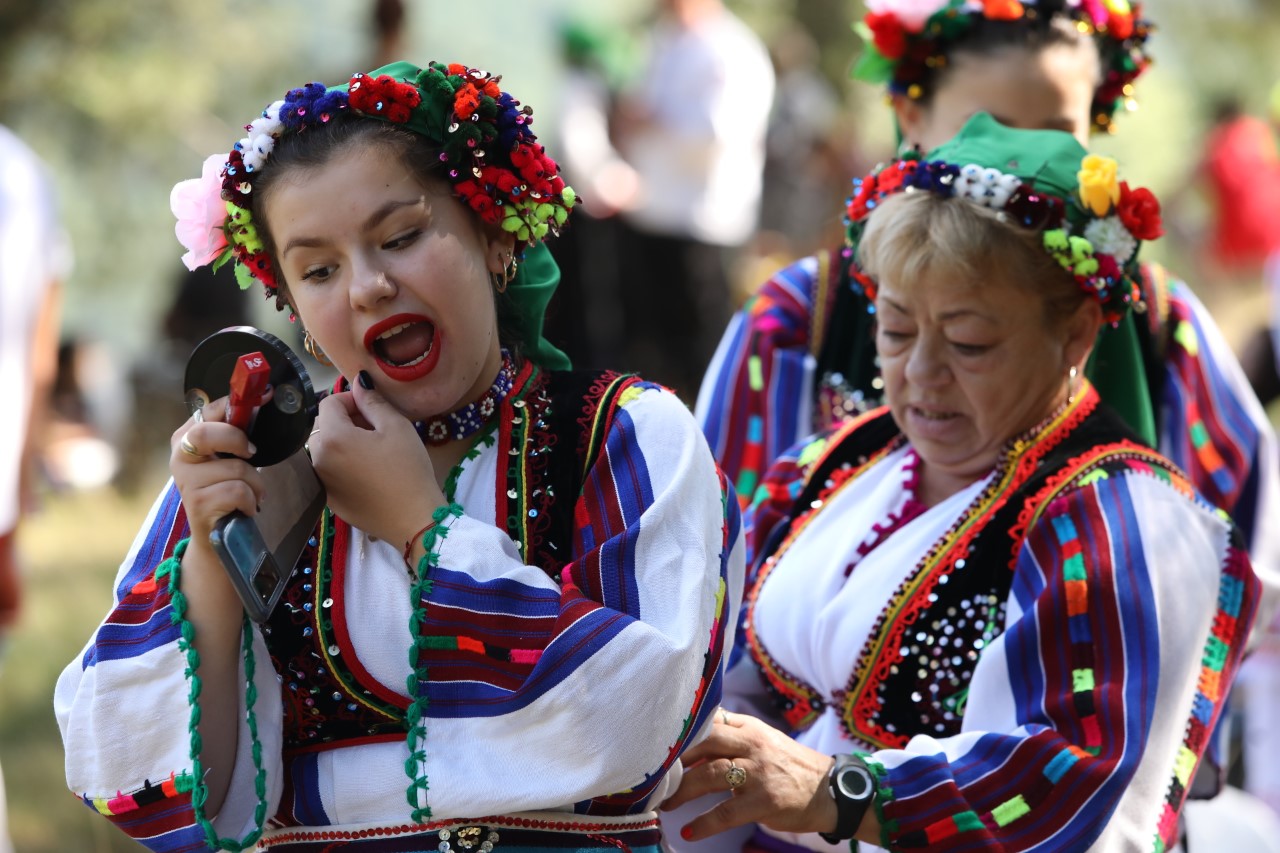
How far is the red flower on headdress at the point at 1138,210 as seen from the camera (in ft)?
8.73

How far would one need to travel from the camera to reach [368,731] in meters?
2.13

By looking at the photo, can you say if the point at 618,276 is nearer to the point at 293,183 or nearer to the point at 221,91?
the point at 221,91

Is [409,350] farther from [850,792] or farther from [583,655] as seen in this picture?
[850,792]

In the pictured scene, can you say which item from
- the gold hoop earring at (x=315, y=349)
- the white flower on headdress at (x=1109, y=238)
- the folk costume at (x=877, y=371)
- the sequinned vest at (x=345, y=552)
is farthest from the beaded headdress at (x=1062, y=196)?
the gold hoop earring at (x=315, y=349)

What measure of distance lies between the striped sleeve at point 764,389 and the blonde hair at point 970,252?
0.81m

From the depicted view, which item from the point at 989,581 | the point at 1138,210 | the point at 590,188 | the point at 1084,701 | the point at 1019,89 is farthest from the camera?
the point at 590,188

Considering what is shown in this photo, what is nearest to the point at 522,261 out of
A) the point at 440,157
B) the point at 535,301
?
the point at 535,301

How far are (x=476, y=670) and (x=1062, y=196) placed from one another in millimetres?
1250

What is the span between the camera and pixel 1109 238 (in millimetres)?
2625

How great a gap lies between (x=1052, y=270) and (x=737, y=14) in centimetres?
1198

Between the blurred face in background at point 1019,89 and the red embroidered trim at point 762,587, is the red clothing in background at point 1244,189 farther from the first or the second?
the red embroidered trim at point 762,587

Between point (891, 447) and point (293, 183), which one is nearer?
point (293, 183)

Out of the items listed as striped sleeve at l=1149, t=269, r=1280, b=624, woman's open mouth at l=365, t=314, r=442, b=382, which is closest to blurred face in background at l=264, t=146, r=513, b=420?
woman's open mouth at l=365, t=314, r=442, b=382

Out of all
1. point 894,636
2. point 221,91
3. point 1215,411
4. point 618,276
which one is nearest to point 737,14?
point 221,91
